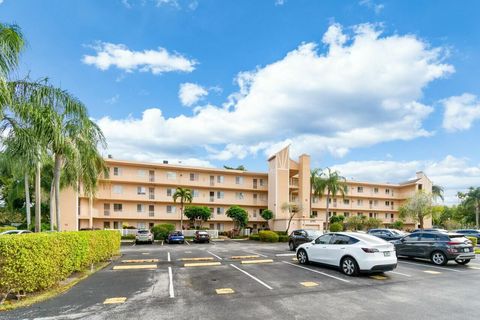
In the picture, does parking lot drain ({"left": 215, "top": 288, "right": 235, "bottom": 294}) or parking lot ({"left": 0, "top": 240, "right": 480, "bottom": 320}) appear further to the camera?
parking lot drain ({"left": 215, "top": 288, "right": 235, "bottom": 294})

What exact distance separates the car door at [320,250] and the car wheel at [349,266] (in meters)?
1.01

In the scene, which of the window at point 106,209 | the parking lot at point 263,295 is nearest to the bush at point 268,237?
the window at point 106,209

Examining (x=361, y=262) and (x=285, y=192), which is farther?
(x=285, y=192)

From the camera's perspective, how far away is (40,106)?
37.5ft

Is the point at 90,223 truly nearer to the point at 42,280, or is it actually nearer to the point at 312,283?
the point at 42,280

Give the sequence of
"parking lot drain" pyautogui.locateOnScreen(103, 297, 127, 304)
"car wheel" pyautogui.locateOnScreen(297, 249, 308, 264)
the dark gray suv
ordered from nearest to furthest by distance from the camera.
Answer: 1. "parking lot drain" pyautogui.locateOnScreen(103, 297, 127, 304)
2. "car wheel" pyautogui.locateOnScreen(297, 249, 308, 264)
3. the dark gray suv

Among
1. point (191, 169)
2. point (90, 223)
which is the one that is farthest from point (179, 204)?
point (90, 223)

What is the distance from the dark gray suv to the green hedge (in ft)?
52.9

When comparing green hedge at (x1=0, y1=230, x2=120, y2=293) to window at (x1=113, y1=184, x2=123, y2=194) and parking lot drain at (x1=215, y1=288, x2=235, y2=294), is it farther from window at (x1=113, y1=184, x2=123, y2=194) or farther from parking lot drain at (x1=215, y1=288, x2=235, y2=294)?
window at (x1=113, y1=184, x2=123, y2=194)

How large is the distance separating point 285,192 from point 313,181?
15.9 ft

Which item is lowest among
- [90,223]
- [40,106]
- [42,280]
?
[90,223]

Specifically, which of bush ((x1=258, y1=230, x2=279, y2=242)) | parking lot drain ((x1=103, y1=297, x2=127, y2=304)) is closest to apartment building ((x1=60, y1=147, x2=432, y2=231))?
bush ((x1=258, y1=230, x2=279, y2=242))

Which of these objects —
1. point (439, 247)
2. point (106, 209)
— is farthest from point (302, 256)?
point (106, 209)

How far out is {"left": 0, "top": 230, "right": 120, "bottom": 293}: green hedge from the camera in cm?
834
